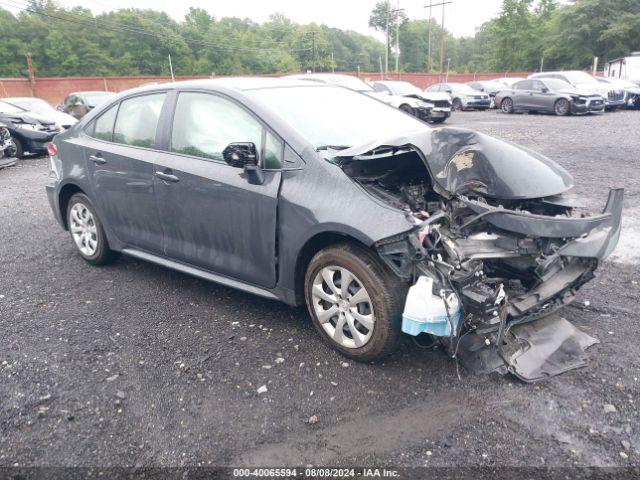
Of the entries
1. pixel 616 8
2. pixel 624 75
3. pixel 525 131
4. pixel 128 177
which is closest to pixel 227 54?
pixel 616 8

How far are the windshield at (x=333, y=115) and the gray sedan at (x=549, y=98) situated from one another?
53.5 ft

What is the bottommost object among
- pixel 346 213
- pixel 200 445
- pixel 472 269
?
pixel 200 445

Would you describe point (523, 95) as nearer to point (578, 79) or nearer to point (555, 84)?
point (555, 84)

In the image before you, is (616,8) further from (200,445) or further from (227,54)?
(200,445)

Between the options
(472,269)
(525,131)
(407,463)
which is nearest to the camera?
(407,463)

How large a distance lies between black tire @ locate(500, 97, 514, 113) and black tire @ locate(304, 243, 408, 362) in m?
20.0

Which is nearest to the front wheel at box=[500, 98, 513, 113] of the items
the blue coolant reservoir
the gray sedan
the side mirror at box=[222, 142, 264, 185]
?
the gray sedan

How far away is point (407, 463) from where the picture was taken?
244cm

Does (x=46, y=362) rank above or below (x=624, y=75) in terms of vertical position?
below

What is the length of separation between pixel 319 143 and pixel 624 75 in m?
28.6

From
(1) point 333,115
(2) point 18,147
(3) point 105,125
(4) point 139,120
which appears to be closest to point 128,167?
(4) point 139,120

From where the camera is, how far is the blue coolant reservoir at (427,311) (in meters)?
Result: 2.76

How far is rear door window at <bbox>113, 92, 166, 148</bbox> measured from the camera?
4.22 meters

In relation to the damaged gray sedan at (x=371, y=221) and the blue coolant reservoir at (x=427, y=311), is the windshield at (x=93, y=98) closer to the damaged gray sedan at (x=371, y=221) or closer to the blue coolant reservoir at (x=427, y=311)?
the damaged gray sedan at (x=371, y=221)
